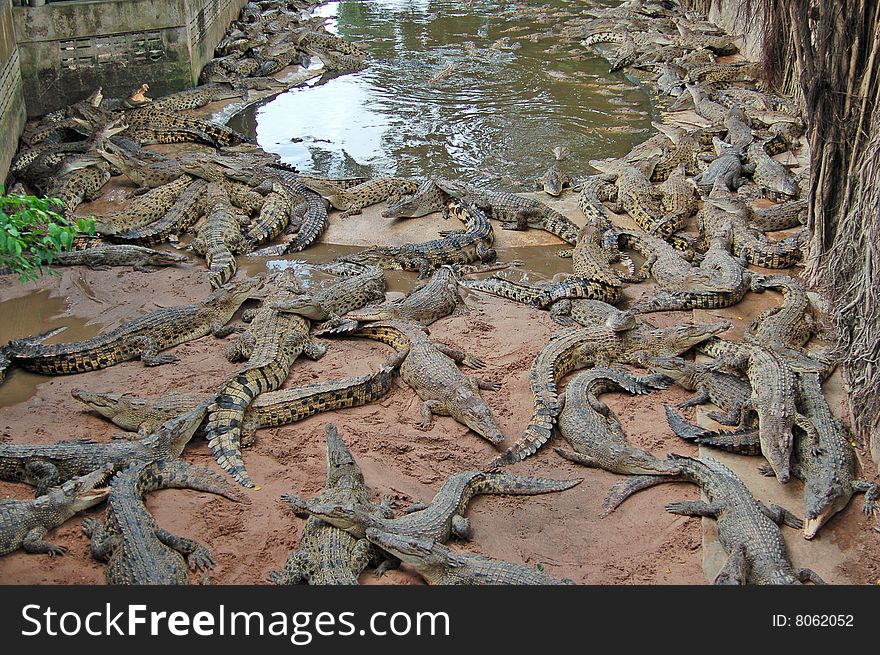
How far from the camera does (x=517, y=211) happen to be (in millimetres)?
8453

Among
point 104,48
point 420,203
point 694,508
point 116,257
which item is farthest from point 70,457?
point 104,48

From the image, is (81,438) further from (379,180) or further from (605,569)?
(379,180)

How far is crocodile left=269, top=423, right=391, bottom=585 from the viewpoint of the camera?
395 cm

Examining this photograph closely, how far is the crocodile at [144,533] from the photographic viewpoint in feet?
12.7

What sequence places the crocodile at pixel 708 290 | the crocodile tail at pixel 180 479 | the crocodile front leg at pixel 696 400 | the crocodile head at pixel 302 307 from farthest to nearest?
the crocodile at pixel 708 290 → the crocodile head at pixel 302 307 → the crocodile front leg at pixel 696 400 → the crocodile tail at pixel 180 479

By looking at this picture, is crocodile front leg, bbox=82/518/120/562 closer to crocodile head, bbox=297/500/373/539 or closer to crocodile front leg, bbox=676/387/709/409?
crocodile head, bbox=297/500/373/539

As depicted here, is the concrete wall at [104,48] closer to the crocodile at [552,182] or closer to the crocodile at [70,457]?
the crocodile at [552,182]

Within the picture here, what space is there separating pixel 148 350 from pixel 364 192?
144 inches

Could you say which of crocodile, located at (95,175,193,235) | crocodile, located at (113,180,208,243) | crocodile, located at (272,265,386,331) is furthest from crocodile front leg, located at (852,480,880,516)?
crocodile, located at (95,175,193,235)

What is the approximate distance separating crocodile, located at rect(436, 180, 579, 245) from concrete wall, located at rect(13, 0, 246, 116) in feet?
19.1

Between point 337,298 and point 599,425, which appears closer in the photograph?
point 599,425

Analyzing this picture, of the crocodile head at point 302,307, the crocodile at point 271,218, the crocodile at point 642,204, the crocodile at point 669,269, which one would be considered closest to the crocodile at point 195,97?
the crocodile at point 271,218

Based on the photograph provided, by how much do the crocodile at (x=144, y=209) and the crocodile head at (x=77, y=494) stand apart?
3886mm

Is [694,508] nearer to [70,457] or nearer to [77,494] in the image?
[77,494]
